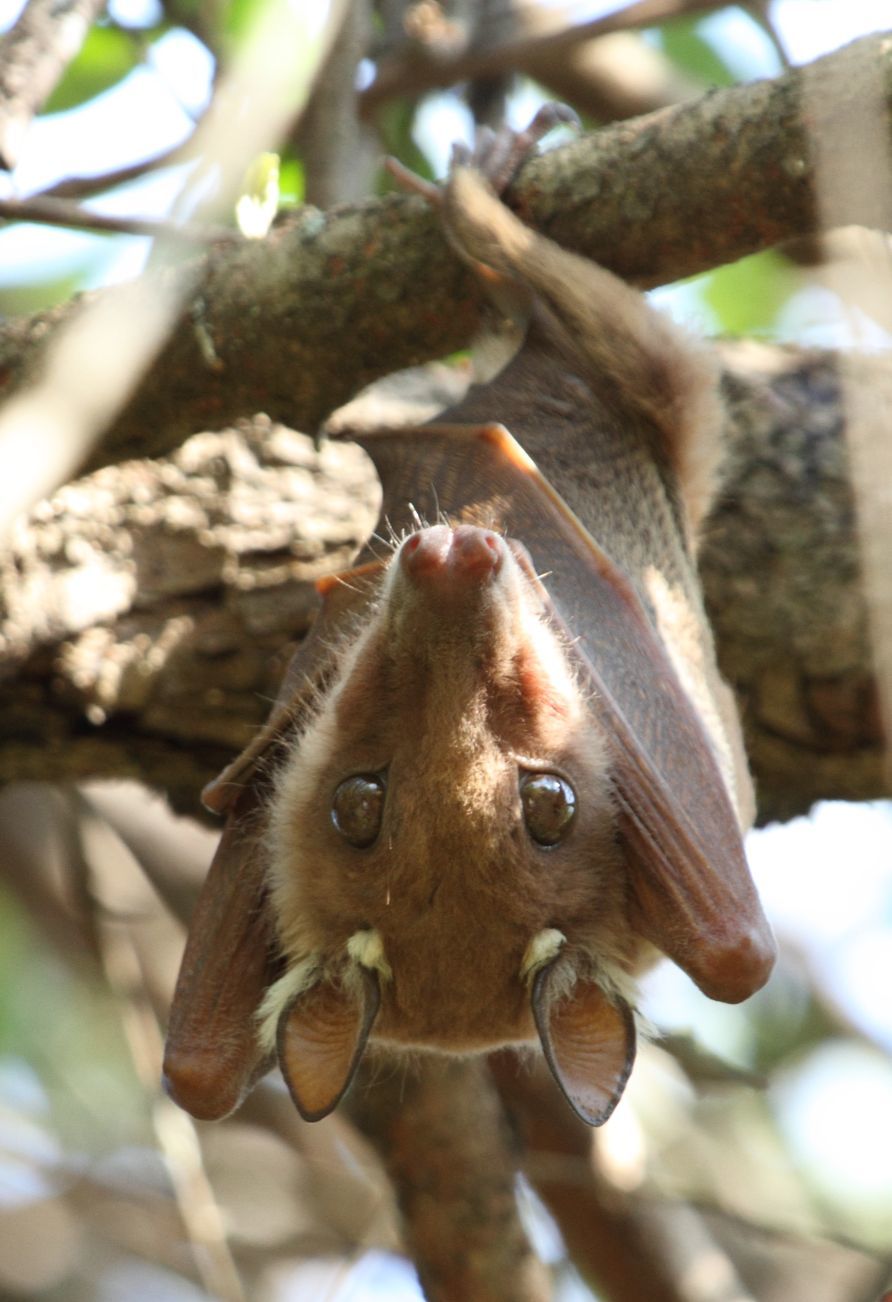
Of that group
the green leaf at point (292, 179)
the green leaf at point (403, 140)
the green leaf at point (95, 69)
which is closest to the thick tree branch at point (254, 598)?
the green leaf at point (292, 179)

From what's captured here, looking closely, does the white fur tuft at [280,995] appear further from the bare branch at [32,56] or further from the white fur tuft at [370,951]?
the bare branch at [32,56]

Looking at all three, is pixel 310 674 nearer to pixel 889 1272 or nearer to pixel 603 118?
pixel 889 1272

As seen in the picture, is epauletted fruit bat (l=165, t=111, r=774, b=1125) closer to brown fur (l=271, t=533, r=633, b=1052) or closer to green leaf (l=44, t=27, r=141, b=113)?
brown fur (l=271, t=533, r=633, b=1052)

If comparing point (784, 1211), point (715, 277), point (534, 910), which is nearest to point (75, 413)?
point (534, 910)

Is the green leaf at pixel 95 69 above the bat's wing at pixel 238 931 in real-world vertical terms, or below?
above

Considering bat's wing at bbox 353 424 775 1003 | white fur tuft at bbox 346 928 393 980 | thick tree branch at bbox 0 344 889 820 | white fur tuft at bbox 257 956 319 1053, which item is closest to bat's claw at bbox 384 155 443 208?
bat's wing at bbox 353 424 775 1003

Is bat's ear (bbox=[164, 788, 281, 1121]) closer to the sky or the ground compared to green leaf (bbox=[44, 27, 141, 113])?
closer to the ground
